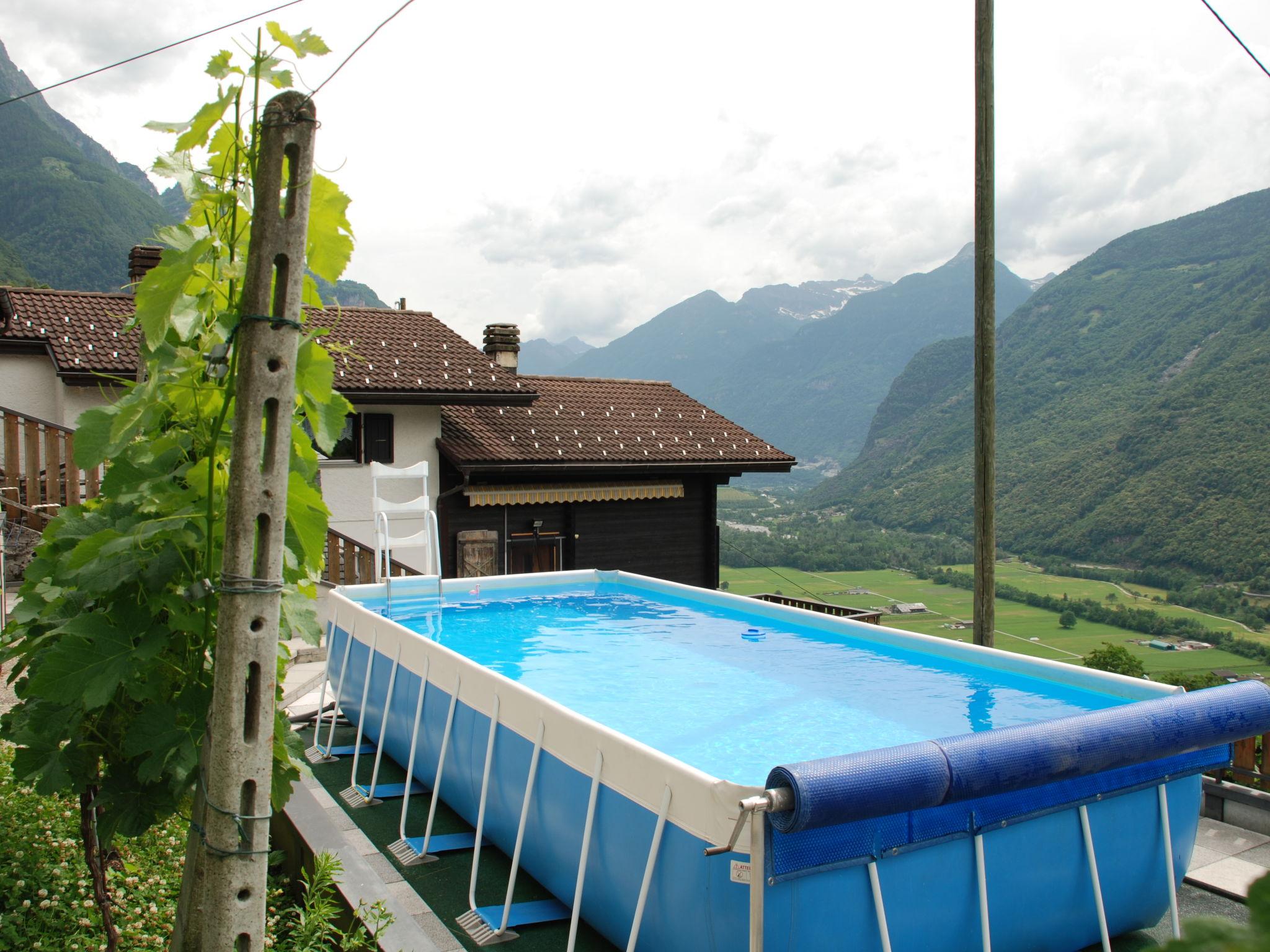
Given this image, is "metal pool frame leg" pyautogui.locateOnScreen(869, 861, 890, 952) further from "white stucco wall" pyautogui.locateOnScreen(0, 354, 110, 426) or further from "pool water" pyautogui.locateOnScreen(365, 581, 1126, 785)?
"white stucco wall" pyautogui.locateOnScreen(0, 354, 110, 426)

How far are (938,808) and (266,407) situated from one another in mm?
2532

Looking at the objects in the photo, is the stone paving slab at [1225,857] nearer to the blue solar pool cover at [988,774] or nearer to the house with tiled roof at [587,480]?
the blue solar pool cover at [988,774]

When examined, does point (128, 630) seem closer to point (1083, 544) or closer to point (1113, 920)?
point (1113, 920)

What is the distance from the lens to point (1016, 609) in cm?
2956

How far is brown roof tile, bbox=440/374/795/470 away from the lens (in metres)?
14.3

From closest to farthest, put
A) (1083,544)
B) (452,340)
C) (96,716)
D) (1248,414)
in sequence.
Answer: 1. (96,716)
2. (452,340)
3. (1248,414)
4. (1083,544)

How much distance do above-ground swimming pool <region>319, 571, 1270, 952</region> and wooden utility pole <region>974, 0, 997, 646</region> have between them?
1.57 feet

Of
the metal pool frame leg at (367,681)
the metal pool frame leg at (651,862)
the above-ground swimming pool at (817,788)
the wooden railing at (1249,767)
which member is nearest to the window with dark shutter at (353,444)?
the metal pool frame leg at (367,681)

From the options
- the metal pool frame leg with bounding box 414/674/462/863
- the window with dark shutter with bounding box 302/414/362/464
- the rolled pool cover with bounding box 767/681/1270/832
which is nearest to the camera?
the rolled pool cover with bounding box 767/681/1270/832

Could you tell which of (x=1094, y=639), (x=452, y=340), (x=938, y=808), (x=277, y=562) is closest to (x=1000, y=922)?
(x=938, y=808)

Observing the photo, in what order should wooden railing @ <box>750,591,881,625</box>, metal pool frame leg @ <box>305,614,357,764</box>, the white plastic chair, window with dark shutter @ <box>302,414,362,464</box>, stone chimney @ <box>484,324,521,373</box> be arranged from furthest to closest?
1. stone chimney @ <box>484,324,521,373</box>
2. window with dark shutter @ <box>302,414,362,464</box>
3. the white plastic chair
4. wooden railing @ <box>750,591,881,625</box>
5. metal pool frame leg @ <box>305,614,357,764</box>

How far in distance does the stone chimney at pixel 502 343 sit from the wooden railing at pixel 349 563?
6092 mm

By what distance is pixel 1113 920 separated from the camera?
373 centimetres

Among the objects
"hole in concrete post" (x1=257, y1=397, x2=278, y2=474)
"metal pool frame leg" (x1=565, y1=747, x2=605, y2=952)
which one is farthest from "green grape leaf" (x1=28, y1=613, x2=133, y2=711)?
"metal pool frame leg" (x1=565, y1=747, x2=605, y2=952)
